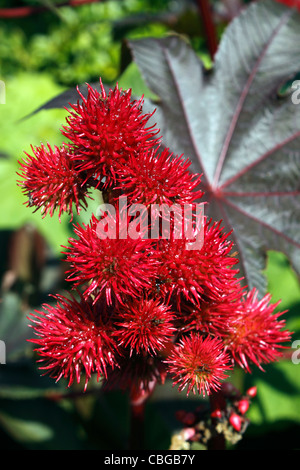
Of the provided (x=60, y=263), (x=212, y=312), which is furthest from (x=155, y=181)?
(x=60, y=263)

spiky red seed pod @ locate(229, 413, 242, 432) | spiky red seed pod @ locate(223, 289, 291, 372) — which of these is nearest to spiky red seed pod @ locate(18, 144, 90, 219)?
spiky red seed pod @ locate(223, 289, 291, 372)

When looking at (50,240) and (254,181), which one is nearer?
(254,181)

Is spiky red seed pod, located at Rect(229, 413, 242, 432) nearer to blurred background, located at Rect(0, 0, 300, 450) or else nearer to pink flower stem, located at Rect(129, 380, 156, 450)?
pink flower stem, located at Rect(129, 380, 156, 450)

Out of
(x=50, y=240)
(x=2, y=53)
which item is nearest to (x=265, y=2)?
(x=50, y=240)

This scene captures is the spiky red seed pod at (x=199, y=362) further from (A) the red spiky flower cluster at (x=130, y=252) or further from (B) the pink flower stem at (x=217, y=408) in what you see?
(B) the pink flower stem at (x=217, y=408)

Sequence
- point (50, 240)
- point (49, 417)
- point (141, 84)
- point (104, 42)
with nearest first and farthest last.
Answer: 1. point (141, 84)
2. point (49, 417)
3. point (50, 240)
4. point (104, 42)

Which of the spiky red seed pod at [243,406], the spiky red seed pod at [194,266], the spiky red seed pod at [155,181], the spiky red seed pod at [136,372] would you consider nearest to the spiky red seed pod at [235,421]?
the spiky red seed pod at [243,406]

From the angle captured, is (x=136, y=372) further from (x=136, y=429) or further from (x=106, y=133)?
(x=106, y=133)

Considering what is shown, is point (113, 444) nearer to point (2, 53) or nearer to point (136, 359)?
point (136, 359)
